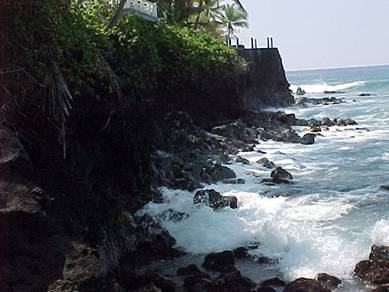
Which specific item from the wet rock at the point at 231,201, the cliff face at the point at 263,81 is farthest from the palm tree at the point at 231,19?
the wet rock at the point at 231,201

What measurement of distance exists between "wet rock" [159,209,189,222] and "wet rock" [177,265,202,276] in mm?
2338

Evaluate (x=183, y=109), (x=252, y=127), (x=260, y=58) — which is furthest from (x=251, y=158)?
(x=260, y=58)

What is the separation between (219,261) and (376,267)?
2.43 metres

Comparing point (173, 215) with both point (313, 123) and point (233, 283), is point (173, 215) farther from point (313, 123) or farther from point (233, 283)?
point (313, 123)

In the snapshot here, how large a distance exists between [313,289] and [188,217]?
3972 millimetres

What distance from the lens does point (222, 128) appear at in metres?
20.1

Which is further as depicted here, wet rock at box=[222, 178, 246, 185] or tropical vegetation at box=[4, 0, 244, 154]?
wet rock at box=[222, 178, 246, 185]

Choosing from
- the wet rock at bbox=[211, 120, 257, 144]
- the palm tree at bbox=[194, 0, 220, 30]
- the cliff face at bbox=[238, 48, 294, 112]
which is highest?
the palm tree at bbox=[194, 0, 220, 30]

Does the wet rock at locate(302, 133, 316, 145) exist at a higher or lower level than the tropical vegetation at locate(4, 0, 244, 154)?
lower

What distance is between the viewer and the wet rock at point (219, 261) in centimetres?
867

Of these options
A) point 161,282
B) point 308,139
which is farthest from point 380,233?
point 308,139

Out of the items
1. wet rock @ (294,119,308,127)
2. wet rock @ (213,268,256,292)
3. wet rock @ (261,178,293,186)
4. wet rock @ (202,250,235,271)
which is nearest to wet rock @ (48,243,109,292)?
wet rock @ (213,268,256,292)

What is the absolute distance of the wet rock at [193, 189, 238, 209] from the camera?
1138 centimetres

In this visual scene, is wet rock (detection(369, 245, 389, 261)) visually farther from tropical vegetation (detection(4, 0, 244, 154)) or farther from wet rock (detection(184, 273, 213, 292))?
tropical vegetation (detection(4, 0, 244, 154))
